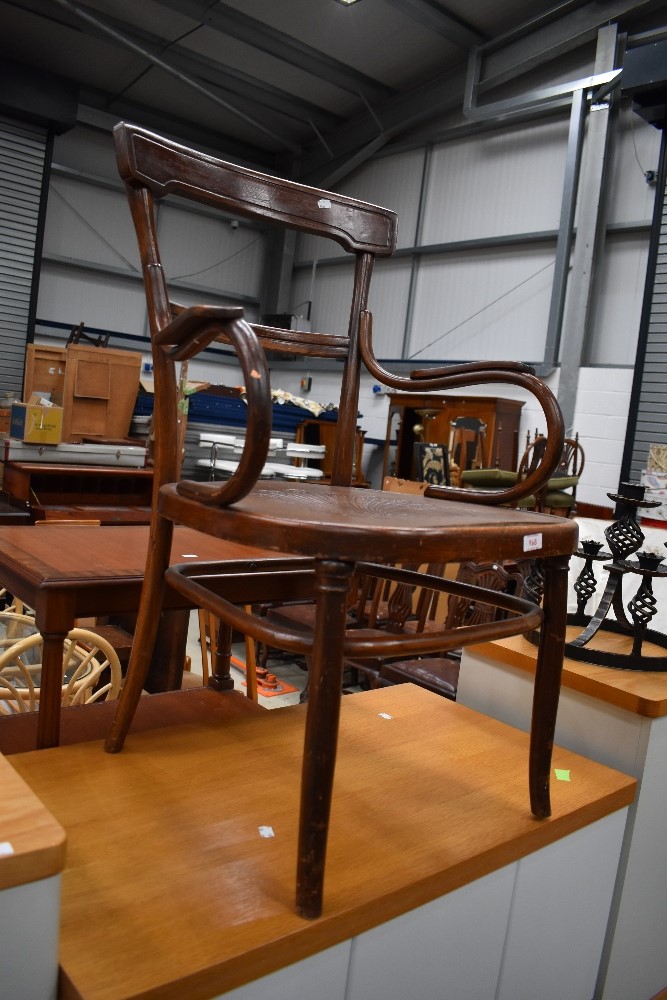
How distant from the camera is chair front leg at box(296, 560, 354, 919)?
703 mm

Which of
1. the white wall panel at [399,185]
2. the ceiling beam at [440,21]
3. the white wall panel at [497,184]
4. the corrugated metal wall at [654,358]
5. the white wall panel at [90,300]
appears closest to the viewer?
the corrugated metal wall at [654,358]

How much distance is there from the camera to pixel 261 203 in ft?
3.75

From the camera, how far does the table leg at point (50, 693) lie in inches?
44.5

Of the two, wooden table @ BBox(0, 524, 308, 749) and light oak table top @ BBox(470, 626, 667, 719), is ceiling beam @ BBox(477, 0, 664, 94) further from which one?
wooden table @ BBox(0, 524, 308, 749)

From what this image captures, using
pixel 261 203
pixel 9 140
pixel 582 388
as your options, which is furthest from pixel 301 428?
pixel 261 203

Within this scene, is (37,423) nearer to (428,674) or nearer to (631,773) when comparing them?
(428,674)

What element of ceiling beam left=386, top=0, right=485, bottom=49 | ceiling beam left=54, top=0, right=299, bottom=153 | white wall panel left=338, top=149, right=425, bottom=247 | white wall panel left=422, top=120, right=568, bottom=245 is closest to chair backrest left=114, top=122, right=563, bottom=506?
white wall panel left=422, top=120, right=568, bottom=245

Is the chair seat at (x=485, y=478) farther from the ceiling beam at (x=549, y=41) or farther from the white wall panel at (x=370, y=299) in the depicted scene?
the white wall panel at (x=370, y=299)

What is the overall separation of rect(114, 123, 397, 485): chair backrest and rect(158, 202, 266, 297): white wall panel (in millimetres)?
7750

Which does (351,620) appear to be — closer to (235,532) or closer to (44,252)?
(235,532)

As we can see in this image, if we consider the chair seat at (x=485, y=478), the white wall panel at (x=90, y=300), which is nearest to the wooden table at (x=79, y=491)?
the chair seat at (x=485, y=478)

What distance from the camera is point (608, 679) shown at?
1192 mm

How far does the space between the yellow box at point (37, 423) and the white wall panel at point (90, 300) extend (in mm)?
4216

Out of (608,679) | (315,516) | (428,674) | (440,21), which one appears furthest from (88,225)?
(315,516)
